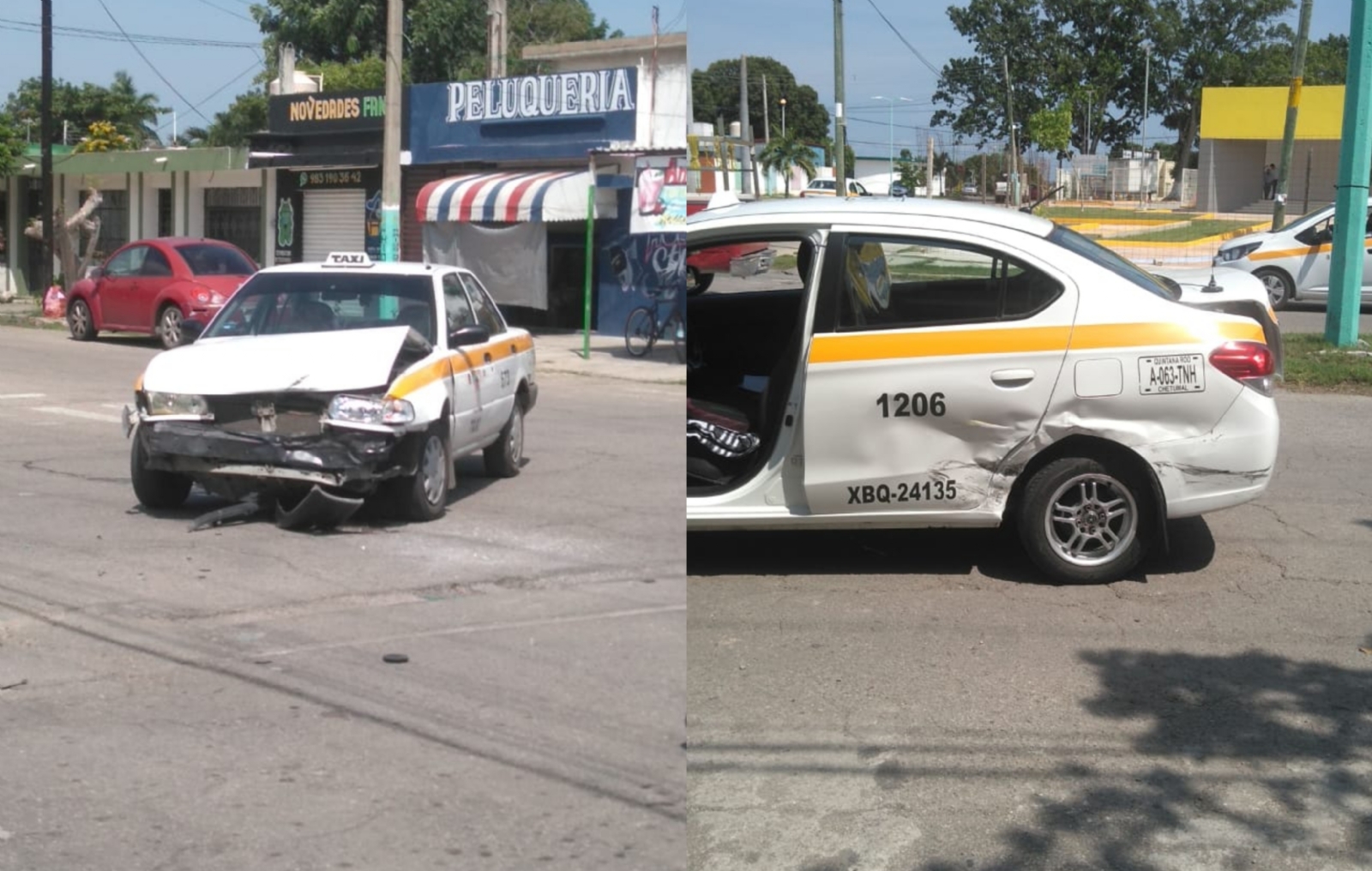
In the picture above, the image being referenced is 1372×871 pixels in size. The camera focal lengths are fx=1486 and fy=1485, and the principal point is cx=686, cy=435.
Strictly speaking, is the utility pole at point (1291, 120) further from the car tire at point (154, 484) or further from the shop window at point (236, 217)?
the shop window at point (236, 217)

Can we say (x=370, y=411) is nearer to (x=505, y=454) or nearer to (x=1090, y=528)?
(x=505, y=454)

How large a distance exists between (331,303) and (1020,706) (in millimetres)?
2162

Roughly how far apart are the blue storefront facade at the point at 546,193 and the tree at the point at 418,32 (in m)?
0.04

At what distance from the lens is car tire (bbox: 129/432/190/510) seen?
4.95 meters

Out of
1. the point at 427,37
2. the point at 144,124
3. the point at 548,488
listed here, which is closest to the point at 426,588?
the point at 548,488

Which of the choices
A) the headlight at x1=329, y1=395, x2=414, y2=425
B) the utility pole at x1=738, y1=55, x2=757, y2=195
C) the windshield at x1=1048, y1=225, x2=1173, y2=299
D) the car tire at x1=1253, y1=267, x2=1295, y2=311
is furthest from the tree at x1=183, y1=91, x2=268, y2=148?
the car tire at x1=1253, y1=267, x2=1295, y2=311

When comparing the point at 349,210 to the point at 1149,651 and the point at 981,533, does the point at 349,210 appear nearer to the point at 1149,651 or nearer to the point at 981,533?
the point at 1149,651

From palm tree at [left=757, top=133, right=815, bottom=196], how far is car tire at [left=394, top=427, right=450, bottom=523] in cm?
243

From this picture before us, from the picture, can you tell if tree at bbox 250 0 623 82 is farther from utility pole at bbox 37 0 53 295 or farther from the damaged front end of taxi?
the damaged front end of taxi

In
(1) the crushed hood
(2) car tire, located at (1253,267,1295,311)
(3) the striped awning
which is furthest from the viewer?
(2) car tire, located at (1253,267,1295,311)

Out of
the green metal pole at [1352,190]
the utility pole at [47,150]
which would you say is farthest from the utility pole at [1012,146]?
the green metal pole at [1352,190]

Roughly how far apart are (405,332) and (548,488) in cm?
341

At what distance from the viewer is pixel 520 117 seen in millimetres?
2188

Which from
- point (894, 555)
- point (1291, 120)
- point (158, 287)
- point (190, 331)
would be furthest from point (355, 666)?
point (1291, 120)
